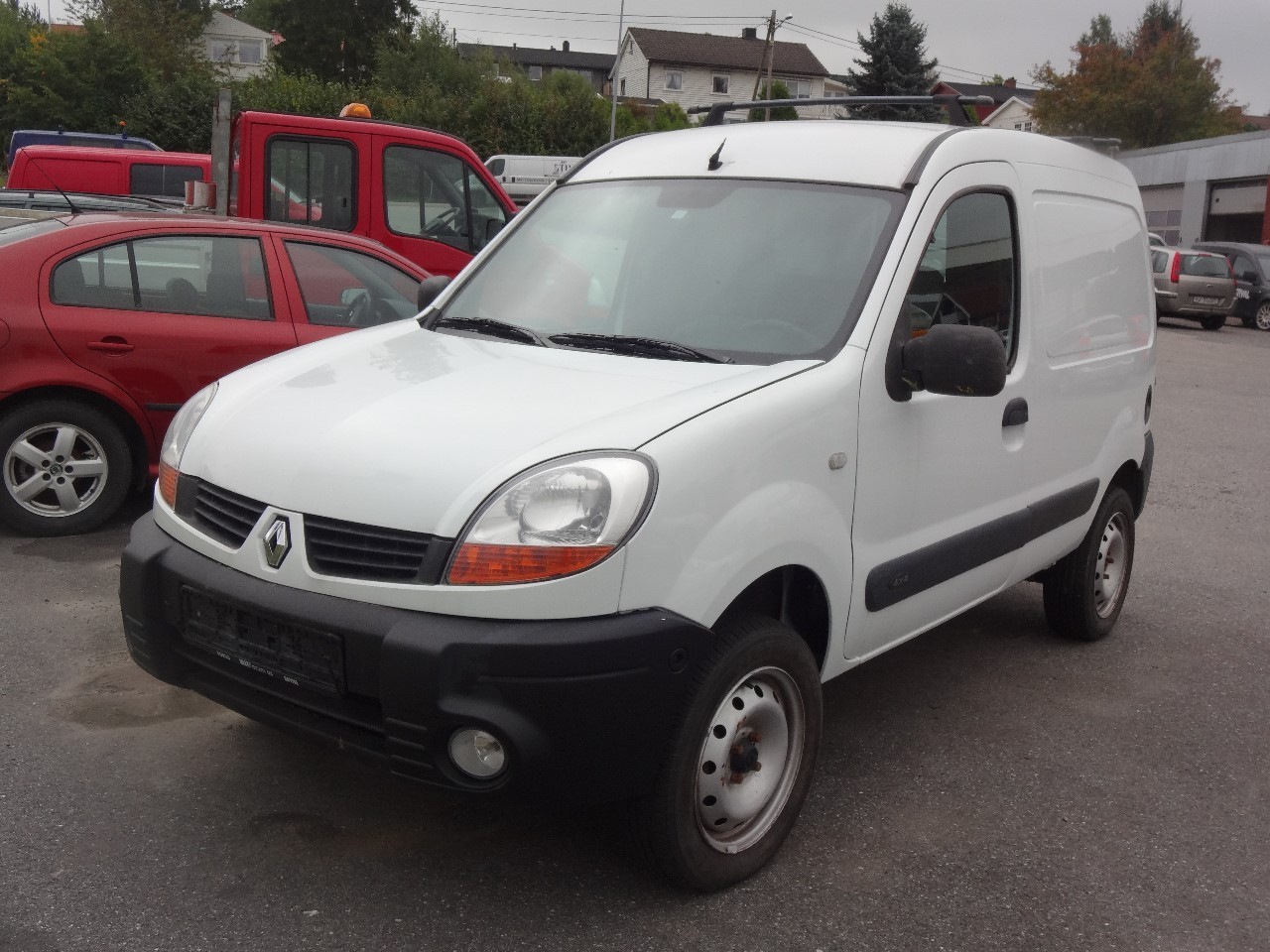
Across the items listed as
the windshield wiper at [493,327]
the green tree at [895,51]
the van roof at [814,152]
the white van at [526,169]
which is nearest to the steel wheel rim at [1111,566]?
the van roof at [814,152]

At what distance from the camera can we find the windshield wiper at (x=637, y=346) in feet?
11.5

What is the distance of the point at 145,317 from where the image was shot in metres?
6.27

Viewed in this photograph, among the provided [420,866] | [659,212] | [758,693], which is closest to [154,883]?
[420,866]

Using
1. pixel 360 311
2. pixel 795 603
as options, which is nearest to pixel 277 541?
pixel 795 603

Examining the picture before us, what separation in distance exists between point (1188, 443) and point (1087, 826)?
325 inches

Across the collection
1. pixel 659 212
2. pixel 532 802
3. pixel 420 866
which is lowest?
pixel 420 866

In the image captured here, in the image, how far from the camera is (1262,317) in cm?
2589

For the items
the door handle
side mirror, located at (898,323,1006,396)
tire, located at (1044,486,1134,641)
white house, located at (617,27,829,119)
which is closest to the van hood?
side mirror, located at (898,323,1006,396)

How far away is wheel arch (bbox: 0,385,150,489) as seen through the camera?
600 cm

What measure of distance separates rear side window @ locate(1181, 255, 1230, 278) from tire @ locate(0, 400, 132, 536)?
73.4ft

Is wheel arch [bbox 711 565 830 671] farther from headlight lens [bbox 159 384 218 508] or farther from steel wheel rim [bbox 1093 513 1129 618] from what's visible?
steel wheel rim [bbox 1093 513 1129 618]

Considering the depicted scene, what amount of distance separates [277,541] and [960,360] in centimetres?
180

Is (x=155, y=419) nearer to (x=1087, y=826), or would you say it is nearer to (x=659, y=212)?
(x=659, y=212)

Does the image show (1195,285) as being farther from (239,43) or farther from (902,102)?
(239,43)
